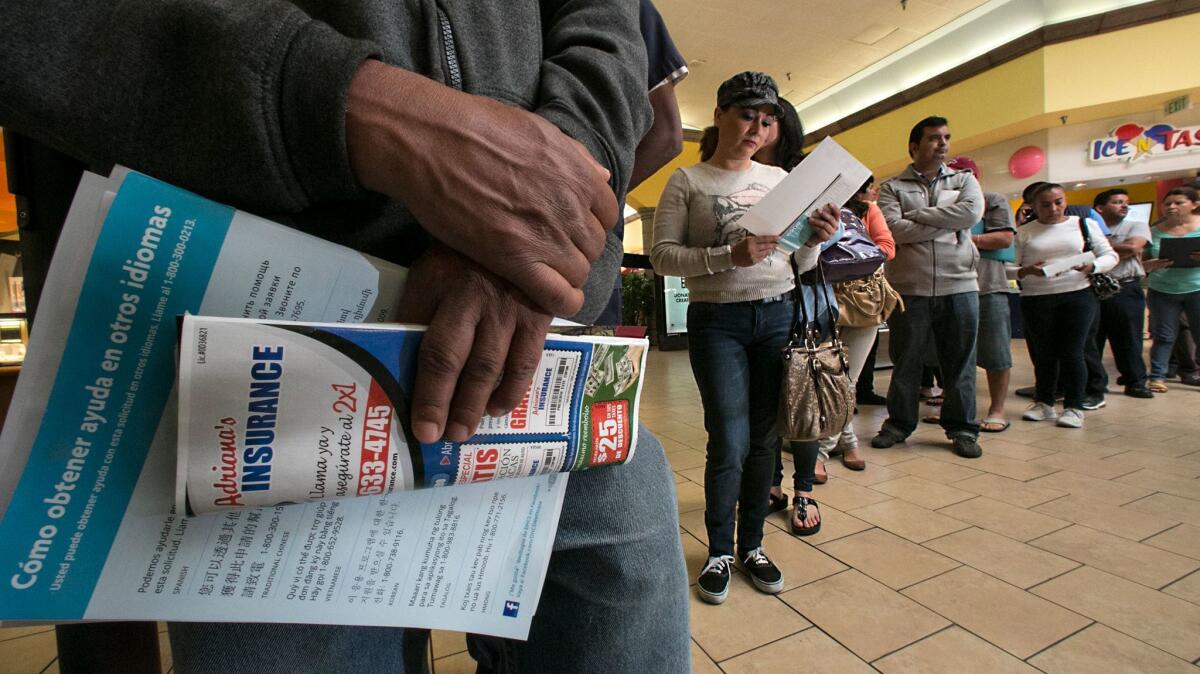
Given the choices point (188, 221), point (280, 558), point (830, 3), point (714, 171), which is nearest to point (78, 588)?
point (280, 558)

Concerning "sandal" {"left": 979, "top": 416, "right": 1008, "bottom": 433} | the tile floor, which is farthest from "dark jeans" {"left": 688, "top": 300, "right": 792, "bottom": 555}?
"sandal" {"left": 979, "top": 416, "right": 1008, "bottom": 433}

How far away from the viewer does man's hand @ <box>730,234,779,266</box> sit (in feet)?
5.17

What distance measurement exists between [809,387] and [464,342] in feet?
4.85

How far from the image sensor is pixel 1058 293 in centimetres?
356

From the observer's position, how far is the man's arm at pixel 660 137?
712 mm

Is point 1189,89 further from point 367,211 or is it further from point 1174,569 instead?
point 367,211

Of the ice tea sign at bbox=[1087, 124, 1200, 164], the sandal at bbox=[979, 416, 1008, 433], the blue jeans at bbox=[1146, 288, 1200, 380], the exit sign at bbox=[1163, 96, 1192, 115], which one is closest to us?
the sandal at bbox=[979, 416, 1008, 433]

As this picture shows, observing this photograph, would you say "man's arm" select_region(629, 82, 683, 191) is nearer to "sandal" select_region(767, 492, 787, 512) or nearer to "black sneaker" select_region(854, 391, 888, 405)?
"sandal" select_region(767, 492, 787, 512)

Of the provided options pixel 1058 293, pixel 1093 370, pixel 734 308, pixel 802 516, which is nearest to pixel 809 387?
pixel 734 308

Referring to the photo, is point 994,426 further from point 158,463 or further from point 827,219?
point 158,463

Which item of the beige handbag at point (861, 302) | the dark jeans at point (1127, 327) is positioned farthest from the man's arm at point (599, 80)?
the dark jeans at point (1127, 327)

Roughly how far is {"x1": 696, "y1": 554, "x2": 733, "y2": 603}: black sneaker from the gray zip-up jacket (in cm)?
207

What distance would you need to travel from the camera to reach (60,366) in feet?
1.04

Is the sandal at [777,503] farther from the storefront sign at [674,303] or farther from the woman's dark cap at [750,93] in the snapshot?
the storefront sign at [674,303]
